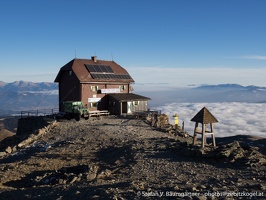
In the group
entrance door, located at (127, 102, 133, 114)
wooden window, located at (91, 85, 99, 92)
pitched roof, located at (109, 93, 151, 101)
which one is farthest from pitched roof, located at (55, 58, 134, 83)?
entrance door, located at (127, 102, 133, 114)

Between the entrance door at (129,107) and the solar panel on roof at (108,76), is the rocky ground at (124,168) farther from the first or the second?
the solar panel on roof at (108,76)

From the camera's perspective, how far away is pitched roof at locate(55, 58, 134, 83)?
45.4 metres

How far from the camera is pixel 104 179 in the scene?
17562mm

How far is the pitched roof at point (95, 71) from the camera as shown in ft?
149

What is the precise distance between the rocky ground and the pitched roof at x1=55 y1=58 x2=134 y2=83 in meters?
15.1

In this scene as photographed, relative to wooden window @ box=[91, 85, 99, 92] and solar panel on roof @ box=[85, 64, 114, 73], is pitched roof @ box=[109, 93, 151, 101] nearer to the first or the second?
wooden window @ box=[91, 85, 99, 92]

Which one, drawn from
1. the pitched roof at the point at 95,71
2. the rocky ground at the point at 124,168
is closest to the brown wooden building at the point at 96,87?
the pitched roof at the point at 95,71

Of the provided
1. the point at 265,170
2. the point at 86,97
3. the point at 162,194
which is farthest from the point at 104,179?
the point at 86,97

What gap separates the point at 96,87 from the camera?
46062 mm

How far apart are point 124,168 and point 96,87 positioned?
27524 mm

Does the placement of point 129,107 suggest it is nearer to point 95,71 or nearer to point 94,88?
point 94,88

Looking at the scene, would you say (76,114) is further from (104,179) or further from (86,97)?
(104,179)

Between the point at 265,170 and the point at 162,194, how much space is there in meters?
8.07

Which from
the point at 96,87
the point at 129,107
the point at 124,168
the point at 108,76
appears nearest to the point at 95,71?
the point at 108,76
